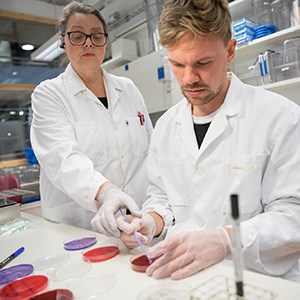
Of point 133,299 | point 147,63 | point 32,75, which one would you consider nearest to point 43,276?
point 133,299

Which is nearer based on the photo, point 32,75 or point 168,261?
point 168,261

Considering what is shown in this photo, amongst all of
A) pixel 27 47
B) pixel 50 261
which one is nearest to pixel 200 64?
pixel 50 261

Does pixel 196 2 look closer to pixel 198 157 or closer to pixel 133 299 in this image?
pixel 198 157

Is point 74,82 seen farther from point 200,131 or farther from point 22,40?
point 22,40

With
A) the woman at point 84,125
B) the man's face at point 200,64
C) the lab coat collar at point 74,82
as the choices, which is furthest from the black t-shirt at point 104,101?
the man's face at point 200,64

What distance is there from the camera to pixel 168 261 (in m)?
0.81

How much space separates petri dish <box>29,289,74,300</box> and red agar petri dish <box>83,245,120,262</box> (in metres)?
0.19

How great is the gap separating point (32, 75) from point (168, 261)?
16.0 feet

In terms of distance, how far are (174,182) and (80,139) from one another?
22.0 inches

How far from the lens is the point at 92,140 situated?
62.3 inches

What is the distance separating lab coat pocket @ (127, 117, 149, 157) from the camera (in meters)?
1.71

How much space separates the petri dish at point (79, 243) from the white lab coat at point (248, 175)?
10.7 inches

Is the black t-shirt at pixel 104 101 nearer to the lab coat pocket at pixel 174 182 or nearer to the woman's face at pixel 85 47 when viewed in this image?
the woman's face at pixel 85 47

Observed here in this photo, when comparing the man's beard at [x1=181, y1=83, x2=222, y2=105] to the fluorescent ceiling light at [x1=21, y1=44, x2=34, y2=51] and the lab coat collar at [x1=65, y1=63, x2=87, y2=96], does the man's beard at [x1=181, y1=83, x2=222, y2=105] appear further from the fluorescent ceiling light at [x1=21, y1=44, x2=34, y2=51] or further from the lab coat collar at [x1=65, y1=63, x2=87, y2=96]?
the fluorescent ceiling light at [x1=21, y1=44, x2=34, y2=51]
